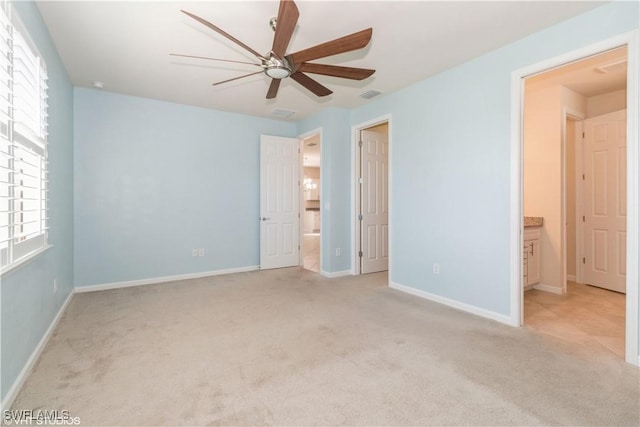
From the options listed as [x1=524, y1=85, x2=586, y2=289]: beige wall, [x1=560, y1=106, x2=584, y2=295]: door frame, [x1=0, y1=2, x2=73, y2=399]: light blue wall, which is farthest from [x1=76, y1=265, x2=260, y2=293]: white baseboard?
[x1=560, y1=106, x2=584, y2=295]: door frame

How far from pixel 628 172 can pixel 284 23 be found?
2587mm

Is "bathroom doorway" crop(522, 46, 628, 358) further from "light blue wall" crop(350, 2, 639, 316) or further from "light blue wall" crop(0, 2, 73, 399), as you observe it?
"light blue wall" crop(0, 2, 73, 399)

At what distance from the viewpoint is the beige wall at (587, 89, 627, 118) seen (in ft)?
14.1

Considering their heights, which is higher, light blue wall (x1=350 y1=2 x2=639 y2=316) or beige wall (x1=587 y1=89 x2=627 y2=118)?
beige wall (x1=587 y1=89 x2=627 y2=118)

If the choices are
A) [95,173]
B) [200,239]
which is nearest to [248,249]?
[200,239]

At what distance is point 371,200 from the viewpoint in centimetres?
521

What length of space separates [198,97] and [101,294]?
2926mm

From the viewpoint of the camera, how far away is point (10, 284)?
6.11ft

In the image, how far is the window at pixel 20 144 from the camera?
5.95ft

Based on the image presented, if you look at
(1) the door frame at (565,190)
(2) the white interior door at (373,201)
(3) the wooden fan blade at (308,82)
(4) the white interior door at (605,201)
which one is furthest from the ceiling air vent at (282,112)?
(4) the white interior door at (605,201)

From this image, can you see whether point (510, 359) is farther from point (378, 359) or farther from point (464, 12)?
point (464, 12)

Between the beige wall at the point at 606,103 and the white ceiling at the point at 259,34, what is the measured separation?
2.65 metres

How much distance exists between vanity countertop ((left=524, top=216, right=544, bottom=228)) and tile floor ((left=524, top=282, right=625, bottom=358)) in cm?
88

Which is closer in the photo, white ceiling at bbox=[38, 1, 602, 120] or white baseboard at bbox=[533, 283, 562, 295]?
white ceiling at bbox=[38, 1, 602, 120]
